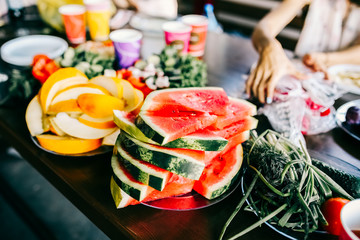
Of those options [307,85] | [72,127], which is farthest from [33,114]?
[307,85]

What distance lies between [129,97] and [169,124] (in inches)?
17.1

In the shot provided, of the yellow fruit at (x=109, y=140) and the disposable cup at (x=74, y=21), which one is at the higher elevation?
the disposable cup at (x=74, y=21)

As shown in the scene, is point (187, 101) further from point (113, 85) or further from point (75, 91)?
point (75, 91)

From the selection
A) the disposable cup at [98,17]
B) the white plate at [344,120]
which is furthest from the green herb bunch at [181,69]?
the disposable cup at [98,17]

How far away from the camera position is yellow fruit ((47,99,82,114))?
1.31 meters

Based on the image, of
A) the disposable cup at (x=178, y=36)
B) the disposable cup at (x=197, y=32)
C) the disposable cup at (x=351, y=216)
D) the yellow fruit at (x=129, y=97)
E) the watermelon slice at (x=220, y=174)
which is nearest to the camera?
the disposable cup at (x=351, y=216)

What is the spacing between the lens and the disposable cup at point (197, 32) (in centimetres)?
216

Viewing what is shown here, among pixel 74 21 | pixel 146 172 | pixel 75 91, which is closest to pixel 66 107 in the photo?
pixel 75 91

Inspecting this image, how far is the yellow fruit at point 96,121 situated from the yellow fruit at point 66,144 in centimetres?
8

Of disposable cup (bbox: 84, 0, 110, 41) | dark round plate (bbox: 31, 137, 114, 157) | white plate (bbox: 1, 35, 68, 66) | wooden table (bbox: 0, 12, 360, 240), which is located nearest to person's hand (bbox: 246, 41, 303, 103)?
wooden table (bbox: 0, 12, 360, 240)

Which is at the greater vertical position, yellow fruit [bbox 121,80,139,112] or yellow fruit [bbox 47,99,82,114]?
yellow fruit [bbox 121,80,139,112]

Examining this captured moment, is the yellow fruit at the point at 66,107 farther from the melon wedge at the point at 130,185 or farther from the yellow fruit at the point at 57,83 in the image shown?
the melon wedge at the point at 130,185

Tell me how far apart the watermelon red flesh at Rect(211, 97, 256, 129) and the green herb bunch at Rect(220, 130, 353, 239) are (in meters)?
0.16

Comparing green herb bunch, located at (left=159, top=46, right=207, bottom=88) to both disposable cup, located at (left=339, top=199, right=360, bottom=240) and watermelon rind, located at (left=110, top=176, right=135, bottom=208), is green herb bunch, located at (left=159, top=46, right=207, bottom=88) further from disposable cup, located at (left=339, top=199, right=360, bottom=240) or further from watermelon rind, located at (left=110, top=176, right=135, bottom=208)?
disposable cup, located at (left=339, top=199, right=360, bottom=240)
